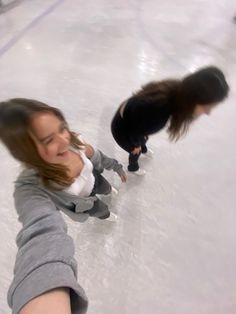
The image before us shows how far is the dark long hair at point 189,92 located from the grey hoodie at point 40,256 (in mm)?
456

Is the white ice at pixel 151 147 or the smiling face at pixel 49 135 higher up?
the smiling face at pixel 49 135

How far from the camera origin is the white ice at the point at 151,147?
3.22 ft

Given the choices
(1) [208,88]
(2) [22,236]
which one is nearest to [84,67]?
(1) [208,88]

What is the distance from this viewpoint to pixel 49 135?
1.78 feet

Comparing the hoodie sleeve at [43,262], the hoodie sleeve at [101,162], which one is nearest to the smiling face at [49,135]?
the hoodie sleeve at [43,262]

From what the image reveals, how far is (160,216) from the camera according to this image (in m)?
1.13

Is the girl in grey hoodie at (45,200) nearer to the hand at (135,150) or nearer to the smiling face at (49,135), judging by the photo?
the smiling face at (49,135)

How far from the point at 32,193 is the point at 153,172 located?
0.77 meters

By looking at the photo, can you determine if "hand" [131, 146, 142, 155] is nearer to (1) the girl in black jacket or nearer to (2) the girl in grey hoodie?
(1) the girl in black jacket

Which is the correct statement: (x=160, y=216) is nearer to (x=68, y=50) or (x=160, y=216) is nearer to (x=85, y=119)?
(x=85, y=119)

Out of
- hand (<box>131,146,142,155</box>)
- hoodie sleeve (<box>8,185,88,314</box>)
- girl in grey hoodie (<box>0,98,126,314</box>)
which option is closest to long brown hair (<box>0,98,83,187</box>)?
girl in grey hoodie (<box>0,98,126,314</box>)

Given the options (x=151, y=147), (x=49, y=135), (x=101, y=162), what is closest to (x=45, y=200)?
(x=49, y=135)

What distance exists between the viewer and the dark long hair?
81 centimetres

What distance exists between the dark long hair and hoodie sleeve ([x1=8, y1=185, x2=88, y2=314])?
496 millimetres
